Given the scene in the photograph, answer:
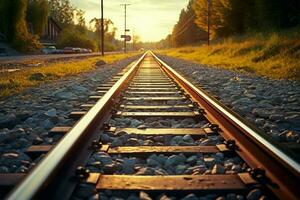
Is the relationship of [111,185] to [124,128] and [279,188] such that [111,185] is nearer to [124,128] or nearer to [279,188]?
[279,188]

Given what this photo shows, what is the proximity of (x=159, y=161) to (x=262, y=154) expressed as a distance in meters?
0.80

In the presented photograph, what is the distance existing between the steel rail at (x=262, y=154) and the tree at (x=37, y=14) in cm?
7320

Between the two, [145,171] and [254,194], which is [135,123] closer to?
[145,171]

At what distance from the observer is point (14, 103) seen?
6469mm

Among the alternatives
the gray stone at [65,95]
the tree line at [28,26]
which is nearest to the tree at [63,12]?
the tree line at [28,26]

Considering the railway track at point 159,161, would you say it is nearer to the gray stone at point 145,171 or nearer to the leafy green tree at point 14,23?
the gray stone at point 145,171

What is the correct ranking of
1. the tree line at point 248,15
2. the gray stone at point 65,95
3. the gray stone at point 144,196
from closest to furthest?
1. the gray stone at point 144,196
2. the gray stone at point 65,95
3. the tree line at point 248,15

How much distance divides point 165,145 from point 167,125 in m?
0.91

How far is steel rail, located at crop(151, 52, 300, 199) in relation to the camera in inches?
97.3

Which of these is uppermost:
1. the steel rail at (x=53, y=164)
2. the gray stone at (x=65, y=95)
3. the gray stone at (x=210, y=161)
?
the steel rail at (x=53, y=164)

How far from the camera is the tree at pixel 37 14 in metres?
72.9

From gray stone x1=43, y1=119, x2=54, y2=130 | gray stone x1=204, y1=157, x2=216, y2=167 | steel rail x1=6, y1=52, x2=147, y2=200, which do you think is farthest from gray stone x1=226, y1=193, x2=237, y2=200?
gray stone x1=43, y1=119, x2=54, y2=130

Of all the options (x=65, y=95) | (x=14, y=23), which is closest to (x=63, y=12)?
(x=14, y=23)

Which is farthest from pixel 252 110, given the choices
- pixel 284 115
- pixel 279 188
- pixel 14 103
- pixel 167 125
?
pixel 14 103
